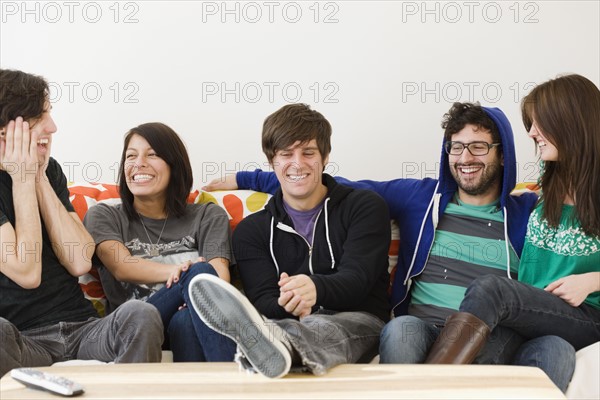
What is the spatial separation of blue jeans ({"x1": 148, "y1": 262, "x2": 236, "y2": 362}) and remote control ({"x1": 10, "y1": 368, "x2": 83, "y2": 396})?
0.51m

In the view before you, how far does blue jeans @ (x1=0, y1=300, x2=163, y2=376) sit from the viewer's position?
76.7 inches

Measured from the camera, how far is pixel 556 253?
7.38ft

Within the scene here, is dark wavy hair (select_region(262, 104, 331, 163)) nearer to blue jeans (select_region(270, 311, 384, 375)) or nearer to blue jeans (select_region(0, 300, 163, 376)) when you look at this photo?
blue jeans (select_region(270, 311, 384, 375))

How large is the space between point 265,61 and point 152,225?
0.85 m

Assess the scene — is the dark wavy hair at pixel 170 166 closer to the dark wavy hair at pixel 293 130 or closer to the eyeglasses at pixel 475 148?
the dark wavy hair at pixel 293 130

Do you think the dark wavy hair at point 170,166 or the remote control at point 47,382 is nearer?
the remote control at point 47,382

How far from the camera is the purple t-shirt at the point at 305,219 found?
2465 millimetres

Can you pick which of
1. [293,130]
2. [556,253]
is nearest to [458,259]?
[556,253]

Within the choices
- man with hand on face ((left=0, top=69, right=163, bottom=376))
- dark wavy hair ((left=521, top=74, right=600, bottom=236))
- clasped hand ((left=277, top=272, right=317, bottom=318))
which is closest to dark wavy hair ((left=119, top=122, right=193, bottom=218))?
man with hand on face ((left=0, top=69, right=163, bottom=376))

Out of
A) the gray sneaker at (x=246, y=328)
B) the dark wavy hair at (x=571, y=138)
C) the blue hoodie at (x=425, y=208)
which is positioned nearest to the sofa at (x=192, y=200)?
the blue hoodie at (x=425, y=208)

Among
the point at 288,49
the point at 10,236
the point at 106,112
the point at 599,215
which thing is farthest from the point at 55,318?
the point at 599,215

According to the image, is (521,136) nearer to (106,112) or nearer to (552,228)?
(552,228)

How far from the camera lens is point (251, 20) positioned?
2.99m

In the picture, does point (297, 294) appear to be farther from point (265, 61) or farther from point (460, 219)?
point (265, 61)
